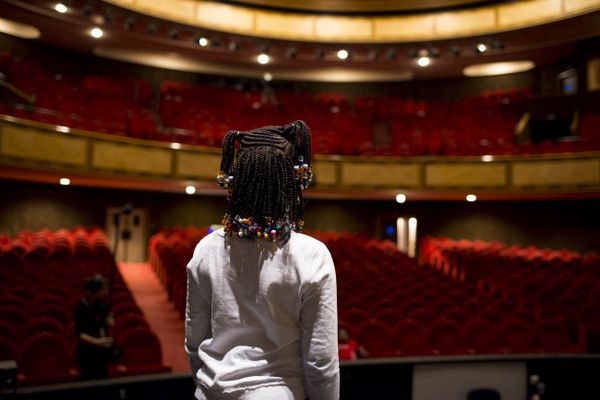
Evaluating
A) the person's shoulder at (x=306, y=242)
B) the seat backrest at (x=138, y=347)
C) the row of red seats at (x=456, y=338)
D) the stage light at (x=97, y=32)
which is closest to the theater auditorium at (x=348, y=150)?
the row of red seats at (x=456, y=338)

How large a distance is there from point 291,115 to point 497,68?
5.21 metres

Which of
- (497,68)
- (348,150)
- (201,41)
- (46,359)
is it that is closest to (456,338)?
(46,359)

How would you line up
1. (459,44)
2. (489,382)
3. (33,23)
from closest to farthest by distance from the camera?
(489,382) < (33,23) < (459,44)

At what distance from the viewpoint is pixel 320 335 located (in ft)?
3.60

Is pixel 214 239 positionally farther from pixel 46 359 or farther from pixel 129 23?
pixel 129 23

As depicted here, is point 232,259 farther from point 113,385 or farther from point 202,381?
point 113,385

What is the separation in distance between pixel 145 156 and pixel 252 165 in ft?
27.2

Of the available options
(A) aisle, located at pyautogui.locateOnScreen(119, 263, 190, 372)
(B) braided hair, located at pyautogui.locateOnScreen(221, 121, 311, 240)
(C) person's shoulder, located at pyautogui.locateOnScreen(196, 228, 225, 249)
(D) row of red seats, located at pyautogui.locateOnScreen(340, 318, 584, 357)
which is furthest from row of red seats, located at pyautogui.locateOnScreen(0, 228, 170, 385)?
(B) braided hair, located at pyautogui.locateOnScreen(221, 121, 311, 240)

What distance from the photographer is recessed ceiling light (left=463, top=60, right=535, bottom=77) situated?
12.3 meters

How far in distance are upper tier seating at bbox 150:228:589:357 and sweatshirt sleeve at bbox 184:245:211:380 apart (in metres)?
2.96

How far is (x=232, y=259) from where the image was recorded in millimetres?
1176

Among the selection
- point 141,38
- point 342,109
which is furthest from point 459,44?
point 141,38

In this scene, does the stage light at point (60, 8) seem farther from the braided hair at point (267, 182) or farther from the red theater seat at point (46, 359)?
the braided hair at point (267, 182)

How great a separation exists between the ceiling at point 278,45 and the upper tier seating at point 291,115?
26.6 inches
